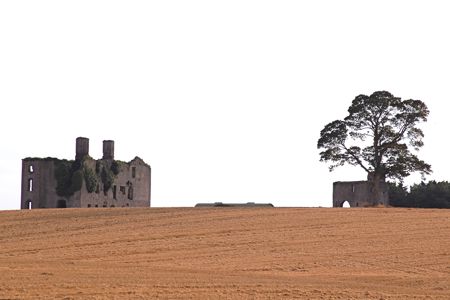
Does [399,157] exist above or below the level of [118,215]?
above

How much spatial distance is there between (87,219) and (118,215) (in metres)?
2.27

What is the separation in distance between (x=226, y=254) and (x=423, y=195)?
51843 mm

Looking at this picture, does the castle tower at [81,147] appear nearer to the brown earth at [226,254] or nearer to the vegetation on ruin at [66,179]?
the vegetation on ruin at [66,179]

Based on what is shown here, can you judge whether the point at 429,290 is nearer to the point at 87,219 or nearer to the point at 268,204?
the point at 87,219

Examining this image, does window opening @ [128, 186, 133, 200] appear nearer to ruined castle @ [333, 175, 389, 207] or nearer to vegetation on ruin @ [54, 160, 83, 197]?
vegetation on ruin @ [54, 160, 83, 197]

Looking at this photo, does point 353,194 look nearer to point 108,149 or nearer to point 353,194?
point 353,194

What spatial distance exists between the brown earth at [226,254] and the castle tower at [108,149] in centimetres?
3179

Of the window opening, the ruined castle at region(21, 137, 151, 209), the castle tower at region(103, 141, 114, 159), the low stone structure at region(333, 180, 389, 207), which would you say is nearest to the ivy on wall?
the ruined castle at region(21, 137, 151, 209)

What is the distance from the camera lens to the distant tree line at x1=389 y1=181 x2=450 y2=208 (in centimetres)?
7175

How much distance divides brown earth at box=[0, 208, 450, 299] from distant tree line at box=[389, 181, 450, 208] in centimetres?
3167

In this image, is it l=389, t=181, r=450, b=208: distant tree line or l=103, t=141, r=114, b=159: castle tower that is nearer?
l=389, t=181, r=450, b=208: distant tree line

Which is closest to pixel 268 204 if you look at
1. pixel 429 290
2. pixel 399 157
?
pixel 399 157

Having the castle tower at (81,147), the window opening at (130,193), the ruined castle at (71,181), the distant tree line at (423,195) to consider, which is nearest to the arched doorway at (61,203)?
the ruined castle at (71,181)

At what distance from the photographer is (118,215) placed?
128 feet
